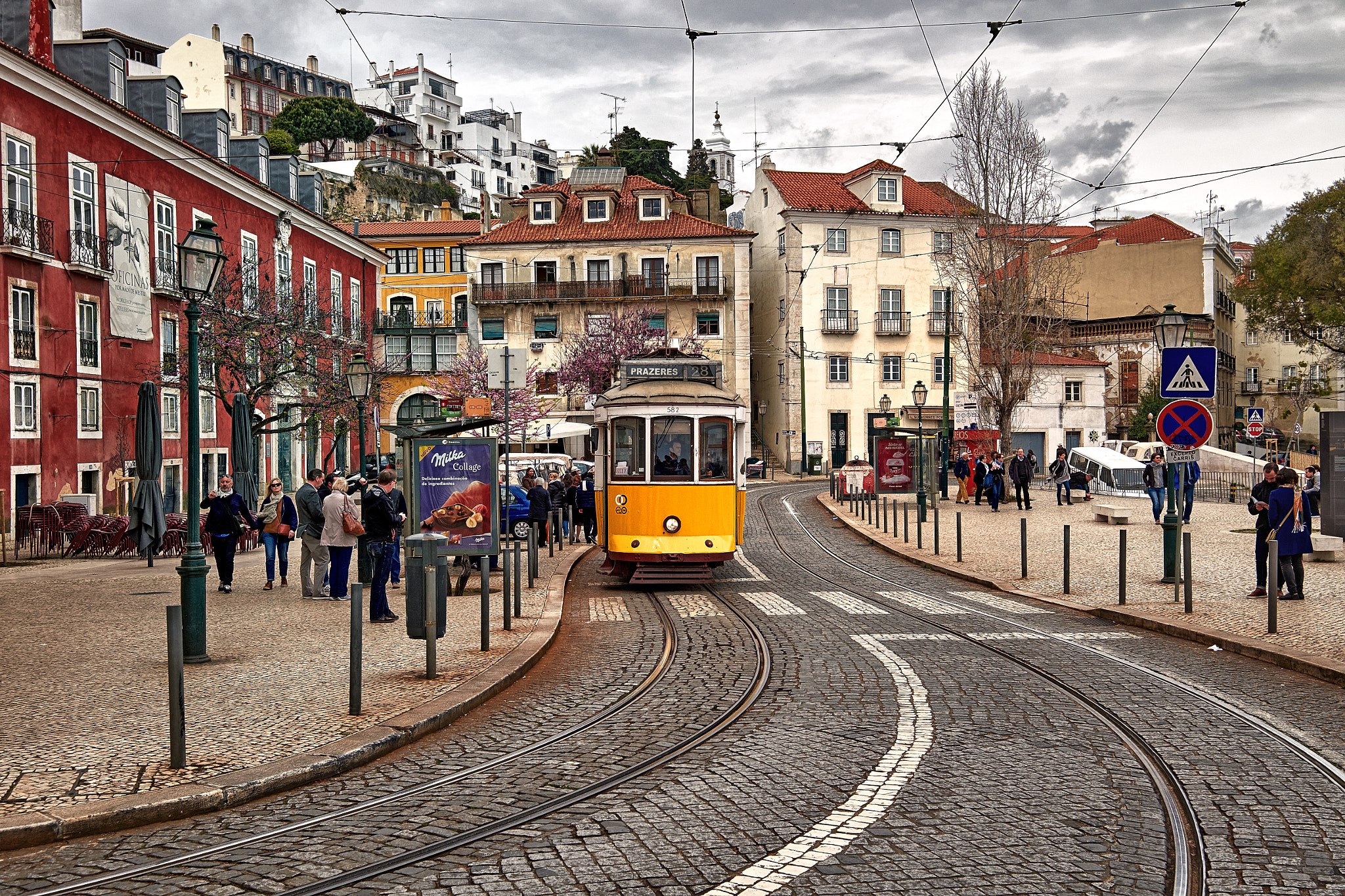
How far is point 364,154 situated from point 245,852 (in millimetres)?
105525

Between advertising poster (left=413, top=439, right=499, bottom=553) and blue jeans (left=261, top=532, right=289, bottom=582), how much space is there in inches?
133

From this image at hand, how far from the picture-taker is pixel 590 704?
361 inches

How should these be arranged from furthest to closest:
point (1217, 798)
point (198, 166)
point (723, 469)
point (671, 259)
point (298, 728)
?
point (671, 259) < point (198, 166) < point (723, 469) < point (298, 728) < point (1217, 798)

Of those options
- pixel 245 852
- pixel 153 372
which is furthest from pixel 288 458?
pixel 245 852

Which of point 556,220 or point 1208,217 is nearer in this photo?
point 556,220

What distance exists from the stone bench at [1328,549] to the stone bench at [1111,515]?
805 cm

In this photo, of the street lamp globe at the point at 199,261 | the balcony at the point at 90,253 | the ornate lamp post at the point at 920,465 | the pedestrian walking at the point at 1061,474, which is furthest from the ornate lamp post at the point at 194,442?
the pedestrian walking at the point at 1061,474

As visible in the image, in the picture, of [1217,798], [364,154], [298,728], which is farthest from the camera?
[364,154]

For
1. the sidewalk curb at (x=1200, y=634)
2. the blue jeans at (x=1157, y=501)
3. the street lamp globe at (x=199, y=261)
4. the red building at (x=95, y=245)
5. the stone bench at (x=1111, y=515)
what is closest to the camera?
the sidewalk curb at (x=1200, y=634)

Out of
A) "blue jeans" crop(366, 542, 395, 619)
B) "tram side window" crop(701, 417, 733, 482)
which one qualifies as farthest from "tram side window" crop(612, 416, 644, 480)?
"blue jeans" crop(366, 542, 395, 619)

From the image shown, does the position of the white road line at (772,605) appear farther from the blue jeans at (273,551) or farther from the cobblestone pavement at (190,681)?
the blue jeans at (273,551)

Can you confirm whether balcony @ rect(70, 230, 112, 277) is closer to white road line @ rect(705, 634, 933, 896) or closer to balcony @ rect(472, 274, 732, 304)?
white road line @ rect(705, 634, 933, 896)

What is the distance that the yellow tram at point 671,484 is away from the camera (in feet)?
56.6

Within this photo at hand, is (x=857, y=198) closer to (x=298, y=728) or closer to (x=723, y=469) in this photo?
(x=723, y=469)
